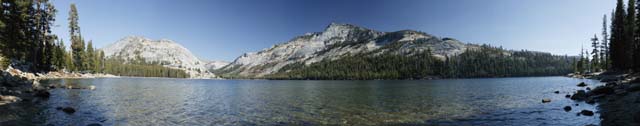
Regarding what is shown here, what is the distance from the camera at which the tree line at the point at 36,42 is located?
207 ft

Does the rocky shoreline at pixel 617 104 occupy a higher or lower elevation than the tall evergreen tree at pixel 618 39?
lower

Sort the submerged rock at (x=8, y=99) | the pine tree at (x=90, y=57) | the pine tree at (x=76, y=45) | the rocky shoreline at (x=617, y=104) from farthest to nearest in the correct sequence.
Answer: the pine tree at (x=90, y=57), the pine tree at (x=76, y=45), the submerged rock at (x=8, y=99), the rocky shoreline at (x=617, y=104)

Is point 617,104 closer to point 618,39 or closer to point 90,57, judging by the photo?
point 618,39

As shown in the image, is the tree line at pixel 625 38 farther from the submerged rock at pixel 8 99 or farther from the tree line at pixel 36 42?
the tree line at pixel 36 42

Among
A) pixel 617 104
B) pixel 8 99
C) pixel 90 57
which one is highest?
pixel 90 57

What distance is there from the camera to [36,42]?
3415 inches

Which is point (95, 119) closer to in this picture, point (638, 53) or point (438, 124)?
point (438, 124)

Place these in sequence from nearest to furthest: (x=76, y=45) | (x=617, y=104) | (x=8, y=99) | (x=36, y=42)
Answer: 1. (x=617, y=104)
2. (x=8, y=99)
3. (x=36, y=42)
4. (x=76, y=45)

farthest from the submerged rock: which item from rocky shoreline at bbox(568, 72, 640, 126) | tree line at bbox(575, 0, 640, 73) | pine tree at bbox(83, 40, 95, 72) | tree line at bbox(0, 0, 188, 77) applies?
pine tree at bbox(83, 40, 95, 72)

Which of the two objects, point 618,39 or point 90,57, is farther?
point 90,57

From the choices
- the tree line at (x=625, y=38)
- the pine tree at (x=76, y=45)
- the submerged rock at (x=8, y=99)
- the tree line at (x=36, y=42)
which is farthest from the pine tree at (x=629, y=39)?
the pine tree at (x=76, y=45)

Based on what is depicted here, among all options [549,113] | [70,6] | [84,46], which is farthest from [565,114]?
[84,46]

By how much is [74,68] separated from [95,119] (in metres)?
144

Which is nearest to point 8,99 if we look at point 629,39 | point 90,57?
point 629,39
